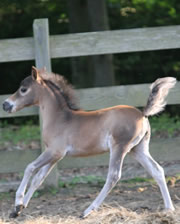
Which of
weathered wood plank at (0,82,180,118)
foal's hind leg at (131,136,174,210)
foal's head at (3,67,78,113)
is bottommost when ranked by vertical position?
foal's hind leg at (131,136,174,210)

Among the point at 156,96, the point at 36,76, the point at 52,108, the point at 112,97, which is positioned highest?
the point at 36,76

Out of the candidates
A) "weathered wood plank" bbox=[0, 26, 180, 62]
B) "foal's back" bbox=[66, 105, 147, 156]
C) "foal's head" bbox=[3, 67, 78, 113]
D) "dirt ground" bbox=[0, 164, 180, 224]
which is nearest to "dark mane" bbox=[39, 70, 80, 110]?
"foal's head" bbox=[3, 67, 78, 113]

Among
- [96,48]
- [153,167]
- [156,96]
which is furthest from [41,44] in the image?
[153,167]

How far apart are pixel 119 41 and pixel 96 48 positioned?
0.34m

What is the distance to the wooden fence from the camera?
608 cm

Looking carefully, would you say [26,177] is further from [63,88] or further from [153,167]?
[153,167]

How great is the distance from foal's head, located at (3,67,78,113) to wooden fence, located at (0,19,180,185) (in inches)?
28.0

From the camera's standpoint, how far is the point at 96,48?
241 inches

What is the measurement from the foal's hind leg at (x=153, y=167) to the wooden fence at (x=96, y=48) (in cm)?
114

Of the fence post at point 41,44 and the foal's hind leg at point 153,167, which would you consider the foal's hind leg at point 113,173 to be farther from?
the fence post at point 41,44

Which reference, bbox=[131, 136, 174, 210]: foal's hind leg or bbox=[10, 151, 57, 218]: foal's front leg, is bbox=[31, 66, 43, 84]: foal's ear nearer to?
bbox=[10, 151, 57, 218]: foal's front leg

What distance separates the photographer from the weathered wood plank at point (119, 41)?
20.1ft

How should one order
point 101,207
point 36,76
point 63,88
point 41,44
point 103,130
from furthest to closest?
point 41,44 < point 63,88 < point 36,76 < point 101,207 < point 103,130

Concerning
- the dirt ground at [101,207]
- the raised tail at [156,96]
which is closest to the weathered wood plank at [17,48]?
the dirt ground at [101,207]
